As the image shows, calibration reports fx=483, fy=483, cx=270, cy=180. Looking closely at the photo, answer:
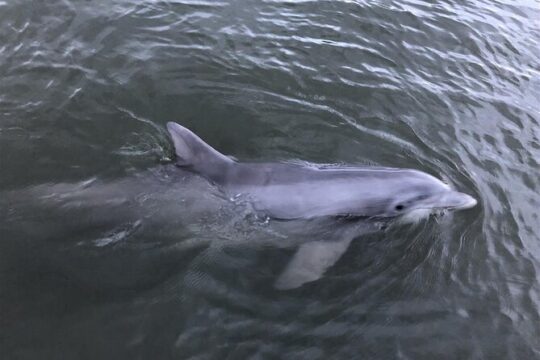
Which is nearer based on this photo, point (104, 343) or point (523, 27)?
point (104, 343)

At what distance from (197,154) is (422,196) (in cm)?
359

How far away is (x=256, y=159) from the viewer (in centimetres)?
917

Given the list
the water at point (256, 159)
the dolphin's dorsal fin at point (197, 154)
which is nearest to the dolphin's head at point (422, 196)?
the water at point (256, 159)

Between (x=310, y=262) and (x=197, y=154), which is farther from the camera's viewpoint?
(x=197, y=154)

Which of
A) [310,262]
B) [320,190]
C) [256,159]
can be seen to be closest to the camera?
[310,262]

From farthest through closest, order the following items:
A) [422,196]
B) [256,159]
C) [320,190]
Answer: [256,159] < [320,190] < [422,196]

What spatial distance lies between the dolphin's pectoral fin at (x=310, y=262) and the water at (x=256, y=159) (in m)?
0.14

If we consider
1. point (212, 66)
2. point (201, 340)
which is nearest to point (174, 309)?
point (201, 340)

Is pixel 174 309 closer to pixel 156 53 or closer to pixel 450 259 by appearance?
pixel 450 259

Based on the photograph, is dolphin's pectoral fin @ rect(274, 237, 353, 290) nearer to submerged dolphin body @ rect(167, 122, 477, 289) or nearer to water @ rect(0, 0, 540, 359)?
submerged dolphin body @ rect(167, 122, 477, 289)

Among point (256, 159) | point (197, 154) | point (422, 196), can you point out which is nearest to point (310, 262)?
point (422, 196)

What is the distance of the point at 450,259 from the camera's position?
25.4ft

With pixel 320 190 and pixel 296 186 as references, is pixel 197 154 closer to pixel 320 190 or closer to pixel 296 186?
pixel 296 186

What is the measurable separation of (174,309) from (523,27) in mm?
14111
